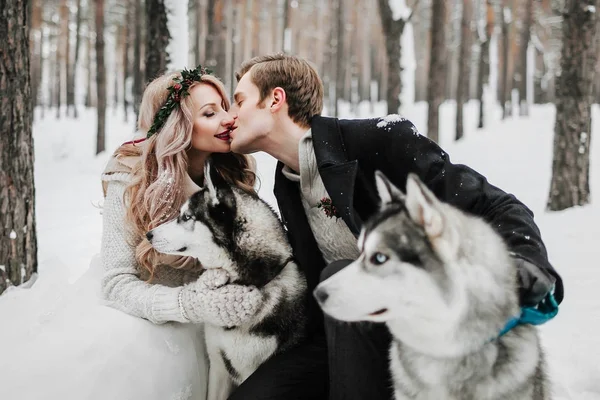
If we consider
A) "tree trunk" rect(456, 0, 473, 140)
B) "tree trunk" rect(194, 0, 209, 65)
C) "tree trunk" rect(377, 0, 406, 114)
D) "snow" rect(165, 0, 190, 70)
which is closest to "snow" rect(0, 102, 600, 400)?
"snow" rect(165, 0, 190, 70)

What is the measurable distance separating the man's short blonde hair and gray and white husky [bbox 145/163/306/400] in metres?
0.52

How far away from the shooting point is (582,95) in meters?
6.12

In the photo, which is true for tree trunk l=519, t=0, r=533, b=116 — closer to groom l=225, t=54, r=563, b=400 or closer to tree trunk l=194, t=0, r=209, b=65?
tree trunk l=194, t=0, r=209, b=65

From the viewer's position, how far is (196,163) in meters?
2.97

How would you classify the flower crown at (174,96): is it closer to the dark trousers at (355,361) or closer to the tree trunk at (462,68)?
the dark trousers at (355,361)

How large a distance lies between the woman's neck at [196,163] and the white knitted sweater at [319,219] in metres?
0.67

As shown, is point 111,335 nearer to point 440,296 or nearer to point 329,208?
point 329,208

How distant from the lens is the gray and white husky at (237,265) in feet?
7.72

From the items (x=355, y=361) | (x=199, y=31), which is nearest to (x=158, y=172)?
(x=355, y=361)

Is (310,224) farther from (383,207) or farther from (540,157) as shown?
(540,157)

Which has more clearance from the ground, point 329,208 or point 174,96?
point 174,96

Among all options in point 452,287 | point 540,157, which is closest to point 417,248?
point 452,287

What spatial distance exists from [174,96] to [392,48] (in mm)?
7215

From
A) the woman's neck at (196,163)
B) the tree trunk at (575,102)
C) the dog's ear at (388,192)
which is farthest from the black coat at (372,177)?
the tree trunk at (575,102)
